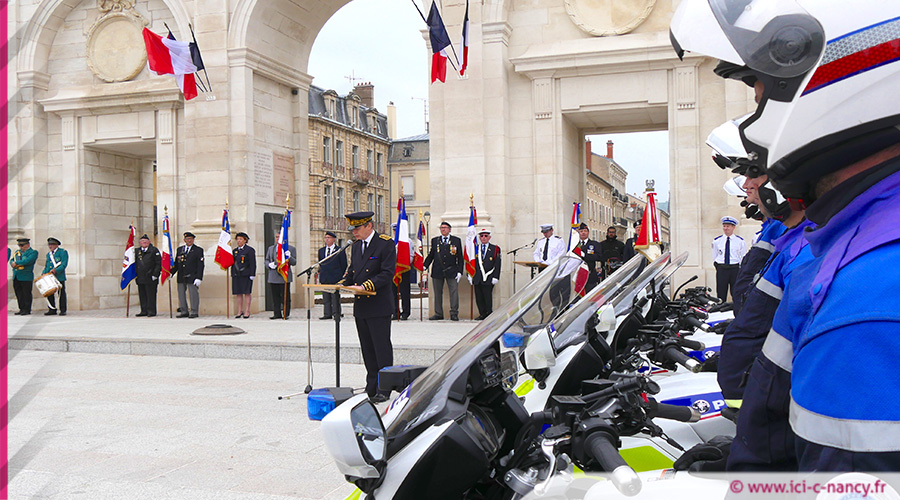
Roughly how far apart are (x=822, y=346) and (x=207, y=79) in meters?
16.4

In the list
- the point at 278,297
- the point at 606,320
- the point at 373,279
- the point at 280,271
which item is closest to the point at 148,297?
the point at 278,297

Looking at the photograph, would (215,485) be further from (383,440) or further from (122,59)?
(122,59)

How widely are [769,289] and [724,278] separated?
1038cm

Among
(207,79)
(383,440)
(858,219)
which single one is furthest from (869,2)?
(207,79)

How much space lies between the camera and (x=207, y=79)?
15867 mm

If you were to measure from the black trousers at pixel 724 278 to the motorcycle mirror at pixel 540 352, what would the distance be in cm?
1029

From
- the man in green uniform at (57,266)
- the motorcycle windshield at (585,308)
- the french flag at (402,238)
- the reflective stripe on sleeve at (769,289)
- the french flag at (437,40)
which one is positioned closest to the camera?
the reflective stripe on sleeve at (769,289)

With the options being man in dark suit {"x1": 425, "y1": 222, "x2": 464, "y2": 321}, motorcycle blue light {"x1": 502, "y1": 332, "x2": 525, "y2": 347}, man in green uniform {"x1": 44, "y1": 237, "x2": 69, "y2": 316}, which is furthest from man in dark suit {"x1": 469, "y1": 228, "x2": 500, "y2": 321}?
motorcycle blue light {"x1": 502, "y1": 332, "x2": 525, "y2": 347}

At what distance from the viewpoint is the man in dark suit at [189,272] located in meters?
15.4

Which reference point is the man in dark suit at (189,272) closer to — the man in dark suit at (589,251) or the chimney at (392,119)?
the man in dark suit at (589,251)

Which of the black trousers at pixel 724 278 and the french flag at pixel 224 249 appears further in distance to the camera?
the french flag at pixel 224 249

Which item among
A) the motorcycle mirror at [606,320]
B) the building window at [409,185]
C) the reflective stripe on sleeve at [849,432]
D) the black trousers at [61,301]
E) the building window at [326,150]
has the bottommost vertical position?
the black trousers at [61,301]

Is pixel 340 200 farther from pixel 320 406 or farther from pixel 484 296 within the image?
pixel 320 406

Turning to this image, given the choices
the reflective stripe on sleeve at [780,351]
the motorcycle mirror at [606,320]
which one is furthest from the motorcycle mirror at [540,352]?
the reflective stripe on sleeve at [780,351]
